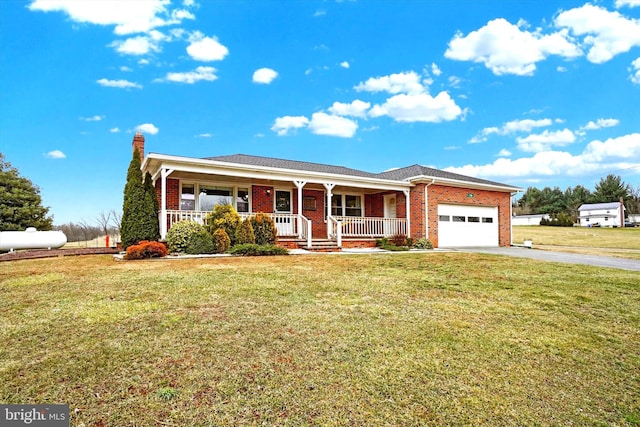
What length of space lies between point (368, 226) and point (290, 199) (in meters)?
4.04

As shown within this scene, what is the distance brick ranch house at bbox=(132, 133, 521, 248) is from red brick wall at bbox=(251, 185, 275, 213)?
4cm

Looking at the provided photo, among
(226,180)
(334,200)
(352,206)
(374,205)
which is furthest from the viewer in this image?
(374,205)

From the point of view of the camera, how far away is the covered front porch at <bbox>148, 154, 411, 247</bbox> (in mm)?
13398

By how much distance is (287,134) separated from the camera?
78.8 feet

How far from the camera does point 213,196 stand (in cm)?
1523

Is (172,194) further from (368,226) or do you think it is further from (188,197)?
(368,226)

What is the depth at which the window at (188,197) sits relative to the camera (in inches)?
573

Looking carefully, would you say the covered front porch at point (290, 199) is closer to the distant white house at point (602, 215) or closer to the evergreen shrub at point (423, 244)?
the evergreen shrub at point (423, 244)

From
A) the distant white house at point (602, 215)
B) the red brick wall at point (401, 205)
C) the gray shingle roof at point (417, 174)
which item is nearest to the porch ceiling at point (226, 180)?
the red brick wall at point (401, 205)

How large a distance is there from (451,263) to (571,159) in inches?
1557

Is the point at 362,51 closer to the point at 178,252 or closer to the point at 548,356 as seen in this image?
the point at 178,252

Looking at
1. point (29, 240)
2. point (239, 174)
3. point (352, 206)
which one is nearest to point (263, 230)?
point (239, 174)

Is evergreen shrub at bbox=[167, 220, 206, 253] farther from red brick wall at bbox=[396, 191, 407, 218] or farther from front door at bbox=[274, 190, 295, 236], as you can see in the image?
red brick wall at bbox=[396, 191, 407, 218]

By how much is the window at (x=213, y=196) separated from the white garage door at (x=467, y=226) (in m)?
10.2
